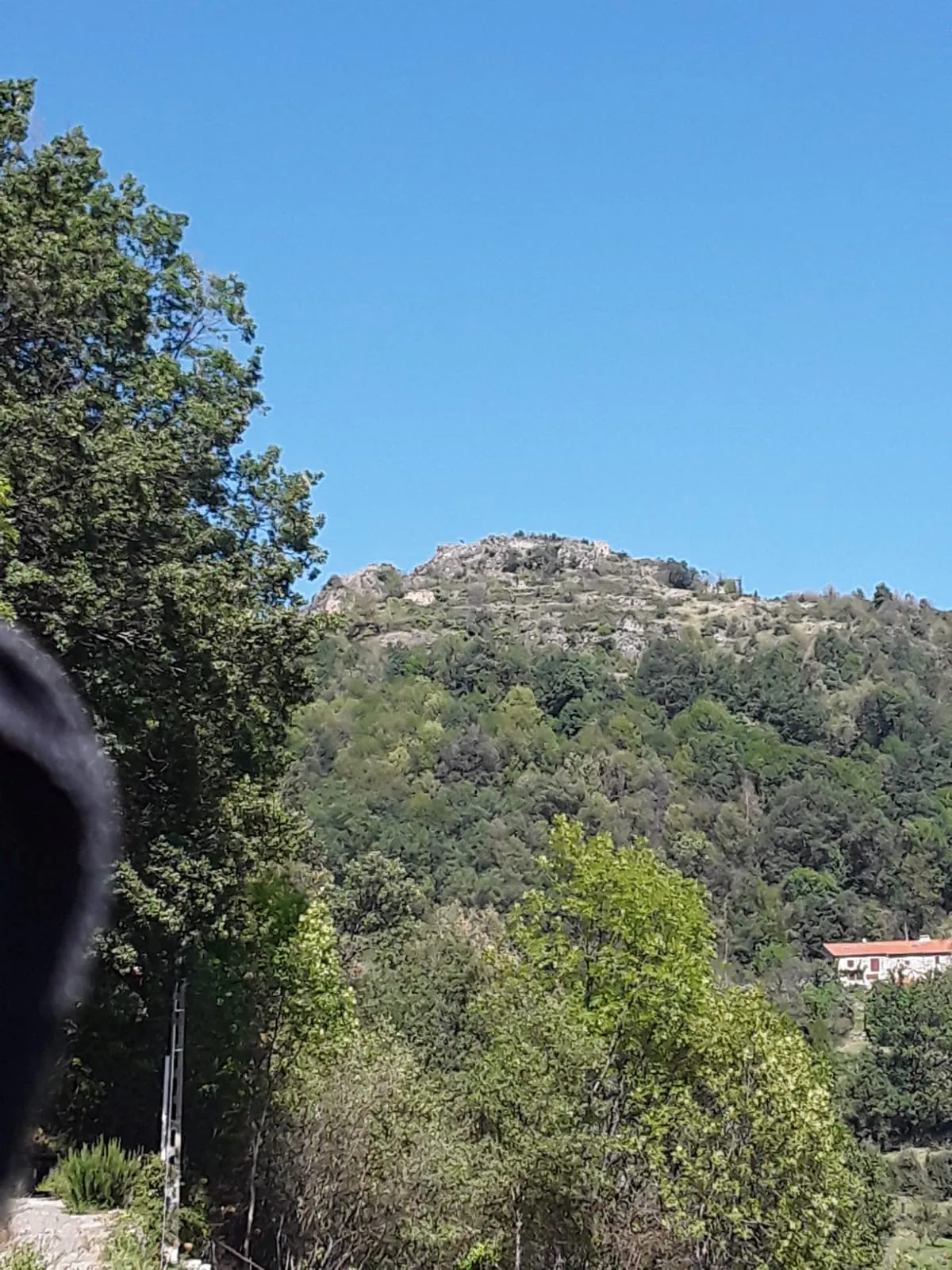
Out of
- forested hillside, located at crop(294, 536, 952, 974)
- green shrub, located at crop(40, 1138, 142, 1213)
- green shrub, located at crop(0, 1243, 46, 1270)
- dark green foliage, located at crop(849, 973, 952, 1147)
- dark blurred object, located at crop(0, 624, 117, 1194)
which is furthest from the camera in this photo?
forested hillside, located at crop(294, 536, 952, 974)

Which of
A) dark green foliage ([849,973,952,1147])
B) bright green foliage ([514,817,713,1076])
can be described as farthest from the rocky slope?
bright green foliage ([514,817,713,1076])

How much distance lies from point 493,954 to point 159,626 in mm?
12789

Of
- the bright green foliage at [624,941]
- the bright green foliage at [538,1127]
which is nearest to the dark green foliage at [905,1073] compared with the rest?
the bright green foliage at [624,941]

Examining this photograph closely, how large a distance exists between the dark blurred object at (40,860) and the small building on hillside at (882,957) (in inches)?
3371

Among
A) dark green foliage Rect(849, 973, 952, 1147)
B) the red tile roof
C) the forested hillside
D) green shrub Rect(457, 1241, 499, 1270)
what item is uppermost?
the forested hillside

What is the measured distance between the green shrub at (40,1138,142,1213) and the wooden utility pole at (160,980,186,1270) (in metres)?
0.46

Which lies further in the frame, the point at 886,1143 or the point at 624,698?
the point at 624,698

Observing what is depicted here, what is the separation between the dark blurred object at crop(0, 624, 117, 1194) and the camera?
8781mm

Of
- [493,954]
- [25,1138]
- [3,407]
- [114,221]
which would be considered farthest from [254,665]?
[493,954]

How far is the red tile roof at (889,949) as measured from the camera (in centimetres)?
9438

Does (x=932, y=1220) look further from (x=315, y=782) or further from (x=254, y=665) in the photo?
(x=315, y=782)

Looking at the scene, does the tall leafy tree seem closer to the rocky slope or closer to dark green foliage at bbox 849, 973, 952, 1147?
dark green foliage at bbox 849, 973, 952, 1147

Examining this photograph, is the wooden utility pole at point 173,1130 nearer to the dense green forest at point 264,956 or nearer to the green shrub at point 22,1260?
the dense green forest at point 264,956

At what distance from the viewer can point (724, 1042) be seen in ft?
66.5
